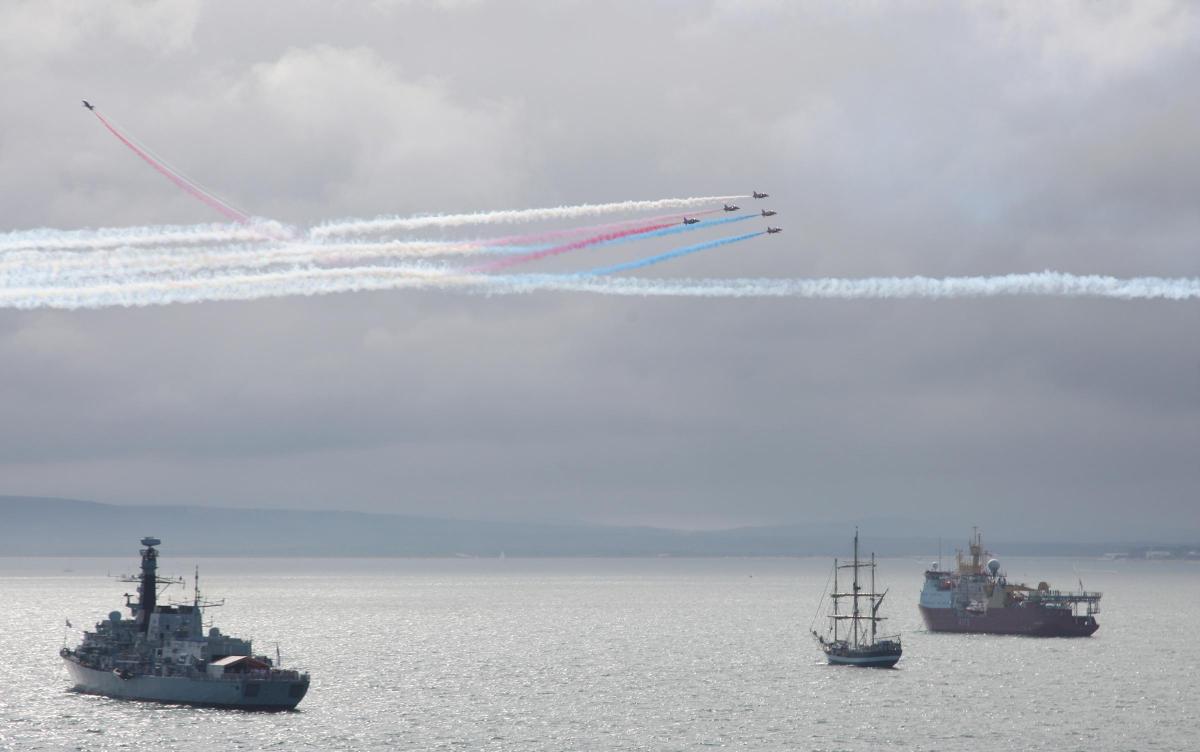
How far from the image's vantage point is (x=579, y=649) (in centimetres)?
19562

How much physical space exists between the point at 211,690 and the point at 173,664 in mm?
6621

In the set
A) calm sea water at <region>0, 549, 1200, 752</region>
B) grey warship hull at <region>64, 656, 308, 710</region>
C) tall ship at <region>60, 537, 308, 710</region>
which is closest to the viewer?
calm sea water at <region>0, 549, 1200, 752</region>

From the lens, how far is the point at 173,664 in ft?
413

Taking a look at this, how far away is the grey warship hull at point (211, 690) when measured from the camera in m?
119

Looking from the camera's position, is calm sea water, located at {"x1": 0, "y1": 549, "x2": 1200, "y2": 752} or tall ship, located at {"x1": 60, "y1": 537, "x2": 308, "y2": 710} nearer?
calm sea water, located at {"x1": 0, "y1": 549, "x2": 1200, "y2": 752}

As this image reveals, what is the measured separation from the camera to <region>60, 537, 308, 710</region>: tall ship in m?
120

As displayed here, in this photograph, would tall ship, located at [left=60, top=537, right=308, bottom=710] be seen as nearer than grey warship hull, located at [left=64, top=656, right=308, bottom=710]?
No

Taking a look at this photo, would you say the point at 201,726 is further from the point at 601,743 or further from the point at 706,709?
the point at 706,709

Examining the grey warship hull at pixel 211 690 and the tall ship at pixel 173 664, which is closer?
the grey warship hull at pixel 211 690

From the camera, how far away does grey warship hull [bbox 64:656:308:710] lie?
11912 cm

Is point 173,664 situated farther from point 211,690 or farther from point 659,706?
point 659,706

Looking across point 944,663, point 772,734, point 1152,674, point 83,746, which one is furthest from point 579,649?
point 83,746

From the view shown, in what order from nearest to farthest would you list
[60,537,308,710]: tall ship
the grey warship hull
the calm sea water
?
the calm sea water < the grey warship hull < [60,537,308,710]: tall ship

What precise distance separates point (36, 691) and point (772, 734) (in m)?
68.8
